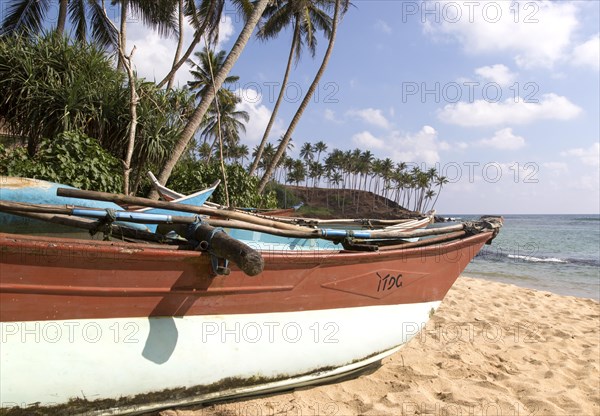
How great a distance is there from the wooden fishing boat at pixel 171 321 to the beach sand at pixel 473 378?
19 centimetres

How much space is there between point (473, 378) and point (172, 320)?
2.88 meters

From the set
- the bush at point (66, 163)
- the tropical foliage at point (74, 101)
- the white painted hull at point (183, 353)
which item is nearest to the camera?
the white painted hull at point (183, 353)

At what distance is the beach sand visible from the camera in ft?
9.37

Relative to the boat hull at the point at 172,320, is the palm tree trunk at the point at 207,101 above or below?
above

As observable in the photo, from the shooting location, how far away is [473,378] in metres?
3.58

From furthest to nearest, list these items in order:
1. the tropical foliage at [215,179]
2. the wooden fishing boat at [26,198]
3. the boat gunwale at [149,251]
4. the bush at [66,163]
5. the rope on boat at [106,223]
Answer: the tropical foliage at [215,179], the bush at [66,163], the wooden fishing boat at [26,198], the rope on boat at [106,223], the boat gunwale at [149,251]

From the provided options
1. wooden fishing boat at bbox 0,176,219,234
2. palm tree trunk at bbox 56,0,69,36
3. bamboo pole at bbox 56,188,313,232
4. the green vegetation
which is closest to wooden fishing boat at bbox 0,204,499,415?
bamboo pole at bbox 56,188,313,232

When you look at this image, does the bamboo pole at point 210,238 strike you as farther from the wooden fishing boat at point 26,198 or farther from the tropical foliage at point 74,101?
the tropical foliage at point 74,101

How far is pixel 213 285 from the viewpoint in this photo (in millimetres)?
2312

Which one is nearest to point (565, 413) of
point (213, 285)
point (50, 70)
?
point (213, 285)

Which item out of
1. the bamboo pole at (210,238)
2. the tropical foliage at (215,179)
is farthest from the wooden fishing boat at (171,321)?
the tropical foliage at (215,179)

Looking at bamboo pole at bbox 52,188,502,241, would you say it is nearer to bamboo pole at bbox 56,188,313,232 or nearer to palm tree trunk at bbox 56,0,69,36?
bamboo pole at bbox 56,188,313,232

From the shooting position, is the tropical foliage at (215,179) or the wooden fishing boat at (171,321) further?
the tropical foliage at (215,179)

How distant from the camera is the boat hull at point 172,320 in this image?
6.26ft
